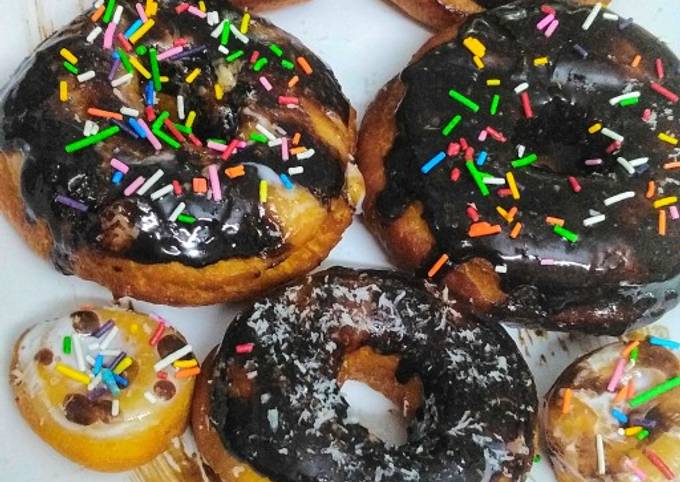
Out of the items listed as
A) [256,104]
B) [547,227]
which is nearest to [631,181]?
[547,227]

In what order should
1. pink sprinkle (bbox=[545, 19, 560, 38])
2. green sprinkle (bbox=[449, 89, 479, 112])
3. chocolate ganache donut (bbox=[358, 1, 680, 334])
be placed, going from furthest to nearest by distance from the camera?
pink sprinkle (bbox=[545, 19, 560, 38]), green sprinkle (bbox=[449, 89, 479, 112]), chocolate ganache donut (bbox=[358, 1, 680, 334])

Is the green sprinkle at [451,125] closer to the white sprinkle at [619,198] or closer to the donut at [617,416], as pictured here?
the white sprinkle at [619,198]

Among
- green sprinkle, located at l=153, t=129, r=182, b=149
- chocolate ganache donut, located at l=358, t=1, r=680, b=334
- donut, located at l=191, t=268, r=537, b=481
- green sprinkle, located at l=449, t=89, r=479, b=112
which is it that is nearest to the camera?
donut, located at l=191, t=268, r=537, b=481

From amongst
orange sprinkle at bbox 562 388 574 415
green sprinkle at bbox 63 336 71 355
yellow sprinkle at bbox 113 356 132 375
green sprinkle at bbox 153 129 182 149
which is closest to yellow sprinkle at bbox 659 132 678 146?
orange sprinkle at bbox 562 388 574 415

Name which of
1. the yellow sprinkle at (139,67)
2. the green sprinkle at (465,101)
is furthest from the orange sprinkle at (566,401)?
the yellow sprinkle at (139,67)

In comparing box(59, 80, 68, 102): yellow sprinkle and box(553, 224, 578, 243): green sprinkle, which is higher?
box(59, 80, 68, 102): yellow sprinkle

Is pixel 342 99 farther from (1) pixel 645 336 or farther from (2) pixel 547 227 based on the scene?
(1) pixel 645 336

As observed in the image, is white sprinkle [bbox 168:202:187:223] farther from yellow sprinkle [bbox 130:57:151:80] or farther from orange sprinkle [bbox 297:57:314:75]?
orange sprinkle [bbox 297:57:314:75]
